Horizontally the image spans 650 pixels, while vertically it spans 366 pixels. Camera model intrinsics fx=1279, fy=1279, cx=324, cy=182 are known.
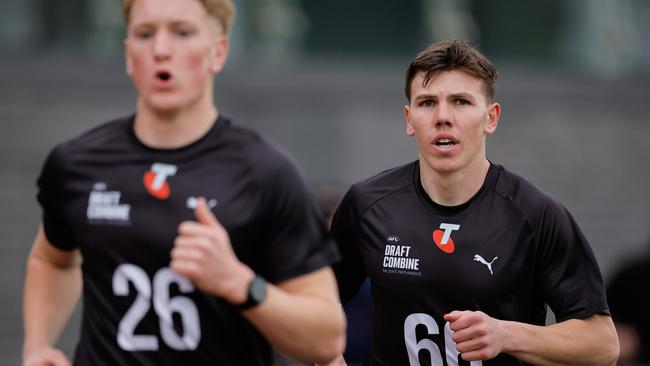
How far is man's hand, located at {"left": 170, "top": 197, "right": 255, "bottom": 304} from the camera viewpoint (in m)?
3.48

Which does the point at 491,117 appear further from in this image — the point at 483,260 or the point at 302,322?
the point at 302,322

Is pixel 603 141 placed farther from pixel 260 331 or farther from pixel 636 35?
pixel 260 331

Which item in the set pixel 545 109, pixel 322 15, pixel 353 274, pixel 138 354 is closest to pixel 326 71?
pixel 322 15

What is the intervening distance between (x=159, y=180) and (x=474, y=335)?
3.84ft

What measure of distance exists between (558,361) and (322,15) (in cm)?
1070

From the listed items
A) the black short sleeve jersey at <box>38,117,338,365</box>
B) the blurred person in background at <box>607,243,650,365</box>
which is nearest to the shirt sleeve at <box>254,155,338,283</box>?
the black short sleeve jersey at <box>38,117,338,365</box>

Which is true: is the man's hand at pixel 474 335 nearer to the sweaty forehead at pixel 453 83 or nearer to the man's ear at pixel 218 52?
the sweaty forehead at pixel 453 83

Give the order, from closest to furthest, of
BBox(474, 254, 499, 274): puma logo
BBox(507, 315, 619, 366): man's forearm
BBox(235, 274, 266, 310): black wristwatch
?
BBox(235, 274, 266, 310): black wristwatch
BBox(507, 315, 619, 366): man's forearm
BBox(474, 254, 499, 274): puma logo

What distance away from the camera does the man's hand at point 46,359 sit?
4320mm

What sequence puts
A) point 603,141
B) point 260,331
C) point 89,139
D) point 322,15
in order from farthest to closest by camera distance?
1. point 322,15
2. point 603,141
3. point 89,139
4. point 260,331

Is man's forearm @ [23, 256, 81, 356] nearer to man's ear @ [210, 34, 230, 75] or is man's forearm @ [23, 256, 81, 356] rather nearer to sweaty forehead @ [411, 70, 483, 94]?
man's ear @ [210, 34, 230, 75]

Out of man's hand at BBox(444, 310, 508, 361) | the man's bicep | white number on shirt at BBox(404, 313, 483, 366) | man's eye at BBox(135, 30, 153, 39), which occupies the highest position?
man's eye at BBox(135, 30, 153, 39)

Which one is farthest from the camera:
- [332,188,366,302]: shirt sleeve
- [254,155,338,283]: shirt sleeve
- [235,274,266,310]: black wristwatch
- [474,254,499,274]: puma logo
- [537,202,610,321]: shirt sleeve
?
[332,188,366,302]: shirt sleeve

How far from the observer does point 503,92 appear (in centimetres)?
1377
